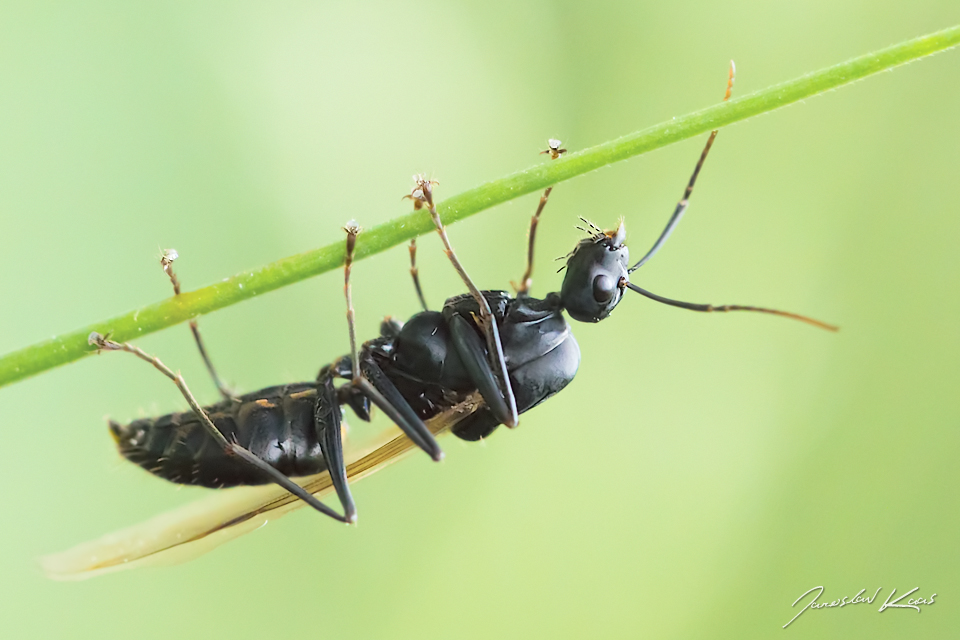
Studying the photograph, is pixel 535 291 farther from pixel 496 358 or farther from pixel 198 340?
pixel 198 340

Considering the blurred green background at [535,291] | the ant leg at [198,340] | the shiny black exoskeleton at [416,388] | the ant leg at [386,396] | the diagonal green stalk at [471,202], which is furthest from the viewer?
the blurred green background at [535,291]

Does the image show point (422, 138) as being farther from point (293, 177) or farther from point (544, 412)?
point (544, 412)

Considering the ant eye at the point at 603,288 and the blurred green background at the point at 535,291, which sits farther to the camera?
the blurred green background at the point at 535,291

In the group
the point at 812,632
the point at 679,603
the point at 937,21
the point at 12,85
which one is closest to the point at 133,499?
the point at 12,85

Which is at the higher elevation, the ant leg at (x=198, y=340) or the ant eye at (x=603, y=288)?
the ant leg at (x=198, y=340)

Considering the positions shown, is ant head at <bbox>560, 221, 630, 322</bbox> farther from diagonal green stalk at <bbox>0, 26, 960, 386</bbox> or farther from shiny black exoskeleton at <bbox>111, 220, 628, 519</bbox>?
diagonal green stalk at <bbox>0, 26, 960, 386</bbox>

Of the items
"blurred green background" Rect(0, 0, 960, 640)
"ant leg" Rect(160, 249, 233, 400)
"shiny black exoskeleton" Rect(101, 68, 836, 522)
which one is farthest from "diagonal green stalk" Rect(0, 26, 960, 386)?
"blurred green background" Rect(0, 0, 960, 640)

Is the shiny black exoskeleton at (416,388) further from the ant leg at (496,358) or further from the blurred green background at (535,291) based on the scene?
the blurred green background at (535,291)

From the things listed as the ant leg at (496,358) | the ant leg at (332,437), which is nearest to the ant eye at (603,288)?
the ant leg at (496,358)
